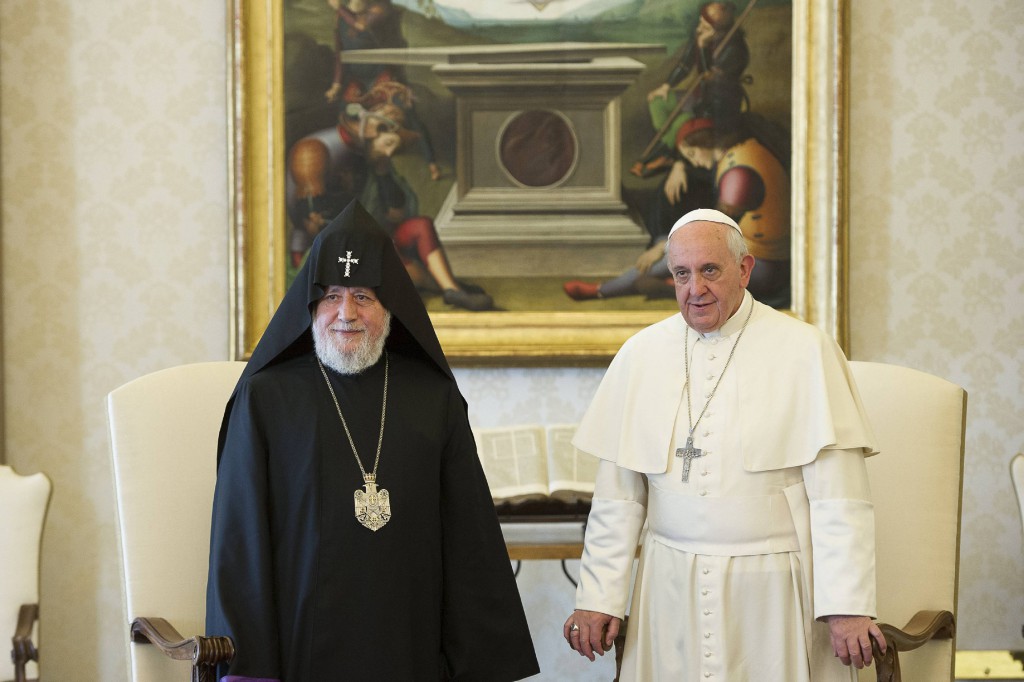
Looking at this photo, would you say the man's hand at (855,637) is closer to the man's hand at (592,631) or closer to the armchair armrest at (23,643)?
the man's hand at (592,631)

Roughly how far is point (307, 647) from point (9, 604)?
152 cm

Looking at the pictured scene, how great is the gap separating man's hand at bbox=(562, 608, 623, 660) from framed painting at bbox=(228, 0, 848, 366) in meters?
1.94

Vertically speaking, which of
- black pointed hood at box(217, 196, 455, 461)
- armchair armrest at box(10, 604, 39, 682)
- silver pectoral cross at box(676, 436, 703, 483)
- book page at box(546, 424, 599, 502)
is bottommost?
armchair armrest at box(10, 604, 39, 682)

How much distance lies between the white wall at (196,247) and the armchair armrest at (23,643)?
111 centimetres

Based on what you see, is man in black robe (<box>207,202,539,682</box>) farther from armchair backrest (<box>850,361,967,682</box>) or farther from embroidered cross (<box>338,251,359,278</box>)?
armchair backrest (<box>850,361,967,682</box>)

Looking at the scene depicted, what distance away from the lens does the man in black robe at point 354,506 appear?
8.98 feet

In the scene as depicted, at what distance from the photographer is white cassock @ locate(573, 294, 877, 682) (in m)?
2.74

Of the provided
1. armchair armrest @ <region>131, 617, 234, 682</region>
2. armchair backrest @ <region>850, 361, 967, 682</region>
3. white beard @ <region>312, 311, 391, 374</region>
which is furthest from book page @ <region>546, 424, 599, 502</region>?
armchair armrest @ <region>131, 617, 234, 682</region>

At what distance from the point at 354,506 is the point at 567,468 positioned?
1.65 meters

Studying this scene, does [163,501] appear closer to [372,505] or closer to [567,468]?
[372,505]

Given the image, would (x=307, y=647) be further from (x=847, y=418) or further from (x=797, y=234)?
(x=797, y=234)

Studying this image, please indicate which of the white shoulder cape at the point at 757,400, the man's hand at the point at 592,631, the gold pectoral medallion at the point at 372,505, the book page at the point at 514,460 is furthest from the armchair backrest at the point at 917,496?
the gold pectoral medallion at the point at 372,505

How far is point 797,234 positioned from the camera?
15.5 feet

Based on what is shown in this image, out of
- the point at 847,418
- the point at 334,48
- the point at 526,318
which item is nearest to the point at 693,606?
the point at 847,418
